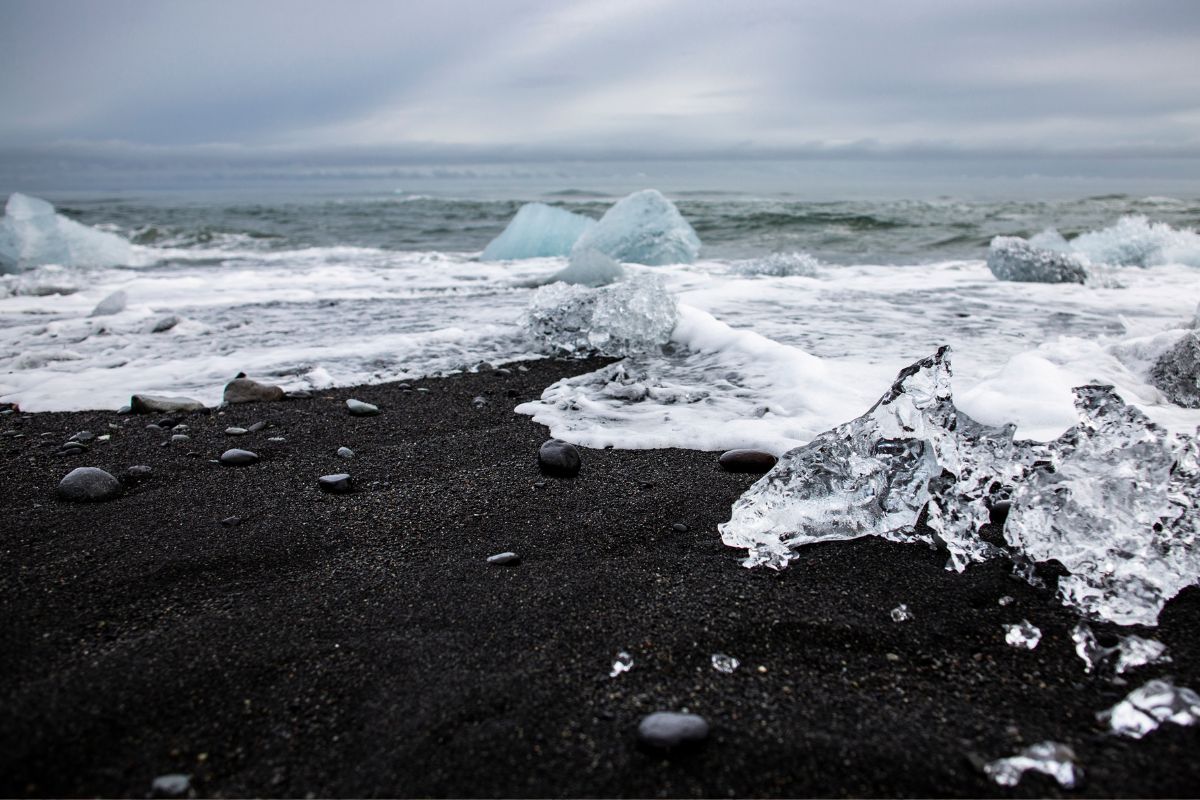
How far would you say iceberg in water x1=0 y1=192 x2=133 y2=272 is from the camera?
9.91 m

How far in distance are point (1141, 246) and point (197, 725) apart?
1087cm

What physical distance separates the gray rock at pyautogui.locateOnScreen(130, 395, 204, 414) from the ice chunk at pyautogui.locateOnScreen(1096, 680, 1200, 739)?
333cm

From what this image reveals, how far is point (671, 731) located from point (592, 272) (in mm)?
5751

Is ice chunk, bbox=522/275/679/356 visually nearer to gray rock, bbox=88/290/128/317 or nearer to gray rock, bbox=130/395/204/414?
gray rock, bbox=130/395/204/414

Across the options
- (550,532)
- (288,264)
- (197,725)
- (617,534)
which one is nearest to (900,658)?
(617,534)

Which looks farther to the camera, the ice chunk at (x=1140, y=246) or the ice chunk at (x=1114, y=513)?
the ice chunk at (x=1140, y=246)

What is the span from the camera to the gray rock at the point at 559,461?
2445 millimetres

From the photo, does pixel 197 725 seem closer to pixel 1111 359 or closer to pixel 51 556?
pixel 51 556

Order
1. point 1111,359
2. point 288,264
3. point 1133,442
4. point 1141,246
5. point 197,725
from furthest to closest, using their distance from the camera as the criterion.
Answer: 1. point 288,264
2. point 1141,246
3. point 1111,359
4. point 1133,442
5. point 197,725

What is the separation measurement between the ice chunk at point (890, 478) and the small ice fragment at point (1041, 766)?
0.76 metres

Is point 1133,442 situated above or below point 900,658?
above

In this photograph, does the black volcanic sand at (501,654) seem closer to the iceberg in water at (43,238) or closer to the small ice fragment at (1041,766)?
the small ice fragment at (1041,766)

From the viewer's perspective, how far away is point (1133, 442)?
1.81 metres

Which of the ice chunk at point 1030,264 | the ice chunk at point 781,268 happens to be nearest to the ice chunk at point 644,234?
the ice chunk at point 781,268
